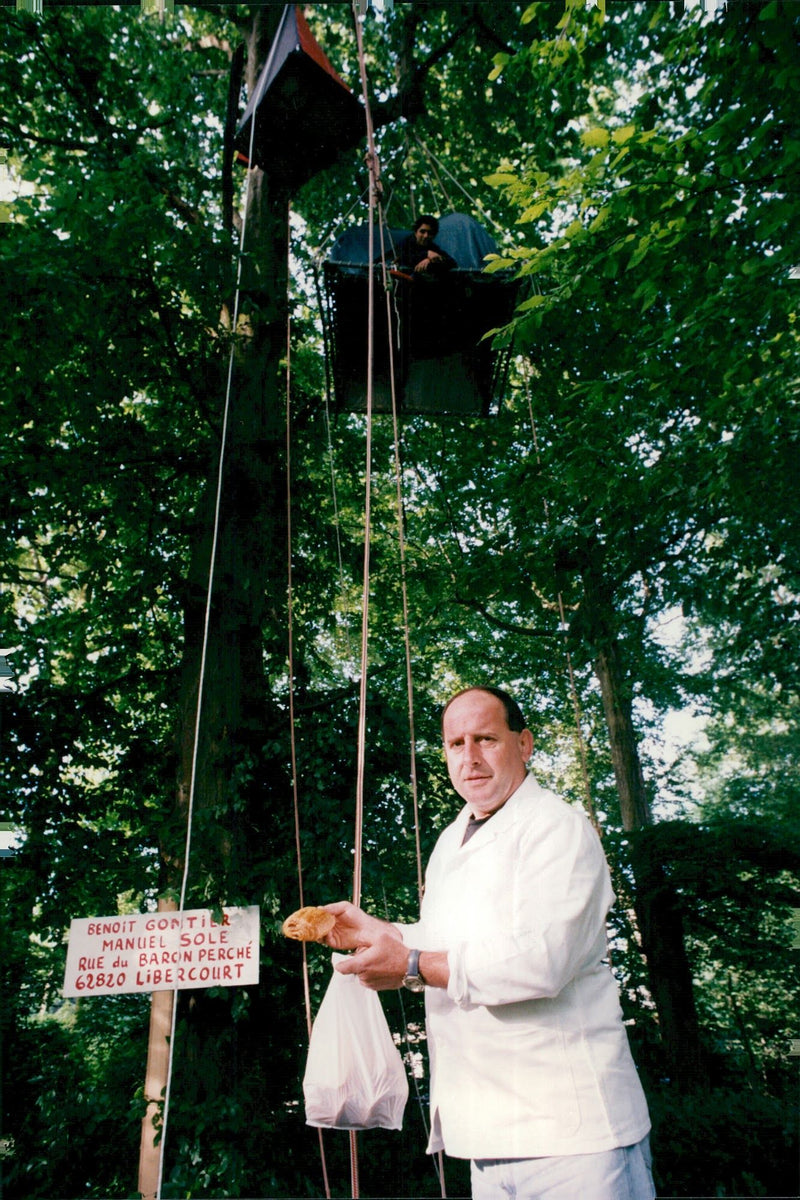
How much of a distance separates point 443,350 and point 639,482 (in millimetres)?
1489

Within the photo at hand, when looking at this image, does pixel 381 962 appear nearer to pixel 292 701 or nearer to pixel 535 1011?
pixel 535 1011

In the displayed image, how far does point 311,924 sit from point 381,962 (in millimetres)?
141

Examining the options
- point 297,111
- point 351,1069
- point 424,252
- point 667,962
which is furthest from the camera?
point 667,962

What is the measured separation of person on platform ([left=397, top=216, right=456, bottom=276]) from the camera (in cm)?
387

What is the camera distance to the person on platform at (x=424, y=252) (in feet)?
12.7

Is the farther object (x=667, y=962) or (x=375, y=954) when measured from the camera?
(x=667, y=962)

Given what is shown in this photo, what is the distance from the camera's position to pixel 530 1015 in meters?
1.34

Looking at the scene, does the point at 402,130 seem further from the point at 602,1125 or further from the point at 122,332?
the point at 602,1125

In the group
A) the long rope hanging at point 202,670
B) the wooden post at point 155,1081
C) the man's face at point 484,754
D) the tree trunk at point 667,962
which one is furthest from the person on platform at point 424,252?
the wooden post at point 155,1081

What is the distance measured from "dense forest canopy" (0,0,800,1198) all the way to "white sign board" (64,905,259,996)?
12 centimetres

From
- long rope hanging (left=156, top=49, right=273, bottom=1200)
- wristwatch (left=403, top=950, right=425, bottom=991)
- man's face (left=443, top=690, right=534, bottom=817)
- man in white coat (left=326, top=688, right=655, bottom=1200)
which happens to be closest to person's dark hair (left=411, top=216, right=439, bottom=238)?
long rope hanging (left=156, top=49, right=273, bottom=1200)

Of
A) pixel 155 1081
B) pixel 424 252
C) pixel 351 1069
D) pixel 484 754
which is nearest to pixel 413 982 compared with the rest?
pixel 351 1069

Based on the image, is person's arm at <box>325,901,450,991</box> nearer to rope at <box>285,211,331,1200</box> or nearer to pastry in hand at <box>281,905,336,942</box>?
pastry in hand at <box>281,905,336,942</box>

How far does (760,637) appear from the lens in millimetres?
4465
